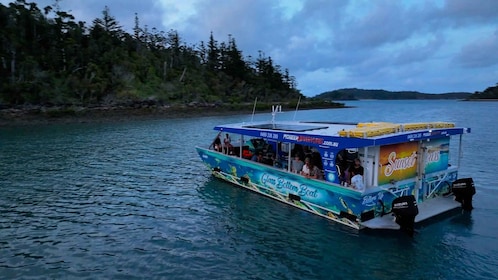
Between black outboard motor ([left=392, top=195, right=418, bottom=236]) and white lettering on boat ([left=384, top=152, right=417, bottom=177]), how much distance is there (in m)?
1.20

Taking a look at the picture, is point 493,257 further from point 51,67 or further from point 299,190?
point 51,67

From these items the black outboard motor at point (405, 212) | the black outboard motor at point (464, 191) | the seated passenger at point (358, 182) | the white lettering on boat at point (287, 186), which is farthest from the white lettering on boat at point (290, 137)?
the black outboard motor at point (464, 191)

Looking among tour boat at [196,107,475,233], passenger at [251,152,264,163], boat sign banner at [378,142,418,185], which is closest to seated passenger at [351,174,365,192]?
tour boat at [196,107,475,233]

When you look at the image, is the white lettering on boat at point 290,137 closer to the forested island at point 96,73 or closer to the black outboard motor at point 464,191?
the black outboard motor at point 464,191

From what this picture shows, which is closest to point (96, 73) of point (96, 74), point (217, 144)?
point (96, 74)

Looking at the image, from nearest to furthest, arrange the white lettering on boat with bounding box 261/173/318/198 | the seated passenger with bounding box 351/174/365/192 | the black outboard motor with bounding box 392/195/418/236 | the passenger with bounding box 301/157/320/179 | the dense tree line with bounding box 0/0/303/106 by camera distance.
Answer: the black outboard motor with bounding box 392/195/418/236 < the seated passenger with bounding box 351/174/365/192 < the white lettering on boat with bounding box 261/173/318/198 < the passenger with bounding box 301/157/320/179 < the dense tree line with bounding box 0/0/303/106

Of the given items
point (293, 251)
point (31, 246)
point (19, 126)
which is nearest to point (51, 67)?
point (19, 126)

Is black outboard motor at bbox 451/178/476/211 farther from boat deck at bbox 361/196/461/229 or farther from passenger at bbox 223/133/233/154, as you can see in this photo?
passenger at bbox 223/133/233/154

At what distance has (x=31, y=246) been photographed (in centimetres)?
1130

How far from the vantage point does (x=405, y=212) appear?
11414 mm

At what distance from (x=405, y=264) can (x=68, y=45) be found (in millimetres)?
79729

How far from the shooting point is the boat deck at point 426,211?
1175cm

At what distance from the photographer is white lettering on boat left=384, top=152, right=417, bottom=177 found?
12586 millimetres

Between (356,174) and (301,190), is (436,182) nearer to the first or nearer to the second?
(356,174)
